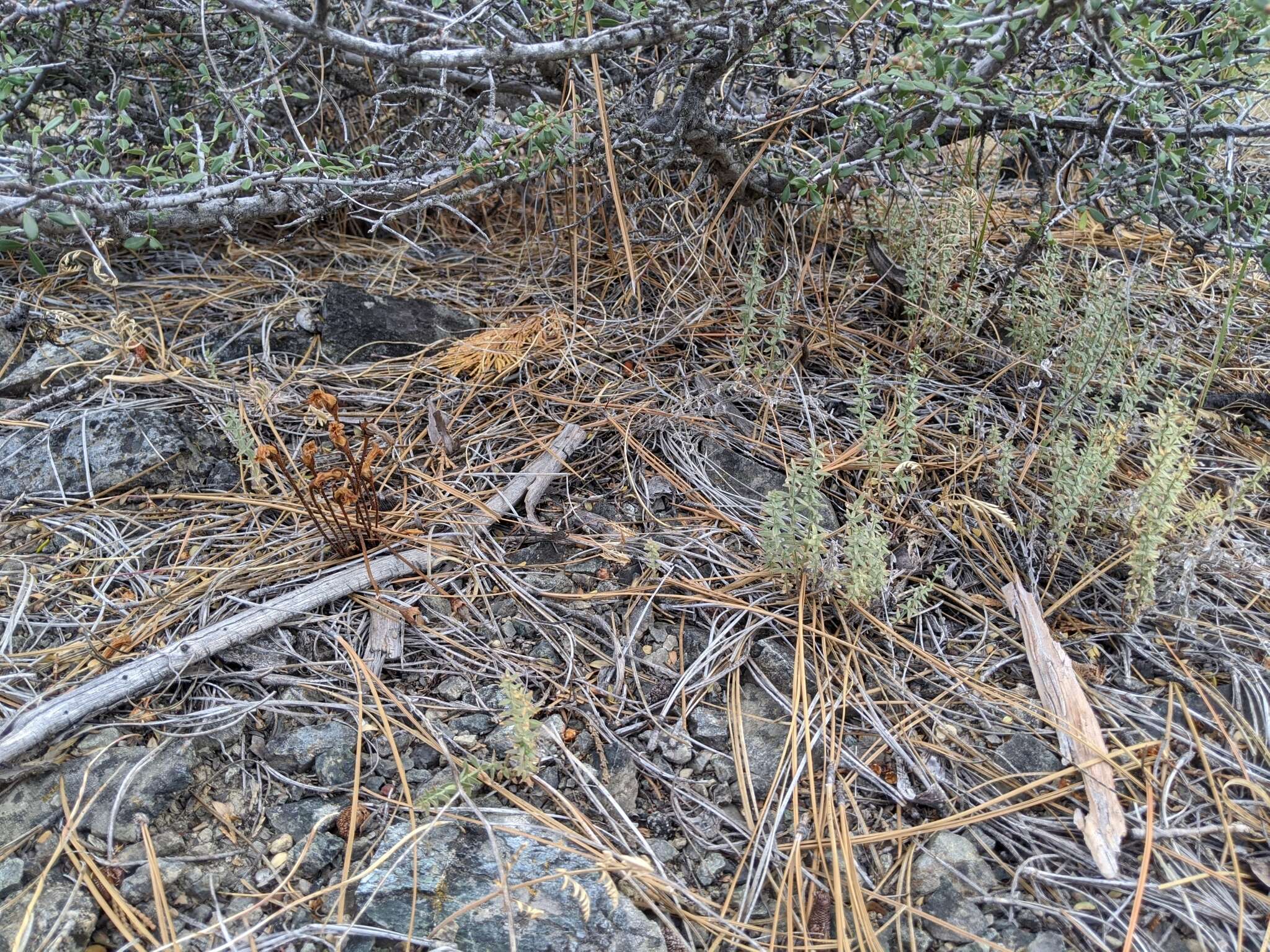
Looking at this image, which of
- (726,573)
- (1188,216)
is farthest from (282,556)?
(1188,216)

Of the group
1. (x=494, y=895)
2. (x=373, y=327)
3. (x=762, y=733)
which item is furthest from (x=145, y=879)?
(x=373, y=327)

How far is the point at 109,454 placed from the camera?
2.34m

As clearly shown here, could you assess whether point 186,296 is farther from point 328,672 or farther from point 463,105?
point 328,672

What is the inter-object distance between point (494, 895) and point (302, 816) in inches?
17.1

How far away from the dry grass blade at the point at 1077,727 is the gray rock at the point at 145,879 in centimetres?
169

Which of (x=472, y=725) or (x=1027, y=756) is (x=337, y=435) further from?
(x=1027, y=756)

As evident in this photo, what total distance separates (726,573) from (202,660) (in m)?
1.21

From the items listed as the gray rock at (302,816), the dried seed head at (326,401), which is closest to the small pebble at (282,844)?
the gray rock at (302,816)

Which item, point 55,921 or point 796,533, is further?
point 796,533

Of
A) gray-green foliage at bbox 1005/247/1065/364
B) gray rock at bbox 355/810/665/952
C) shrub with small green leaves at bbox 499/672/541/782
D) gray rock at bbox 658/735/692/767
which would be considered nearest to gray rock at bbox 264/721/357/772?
gray rock at bbox 355/810/665/952

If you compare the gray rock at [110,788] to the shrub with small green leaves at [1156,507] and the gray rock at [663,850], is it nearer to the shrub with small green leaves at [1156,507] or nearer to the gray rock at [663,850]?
the gray rock at [663,850]

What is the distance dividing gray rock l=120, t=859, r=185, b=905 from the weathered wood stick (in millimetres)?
334

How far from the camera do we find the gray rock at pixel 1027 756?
1.74 meters

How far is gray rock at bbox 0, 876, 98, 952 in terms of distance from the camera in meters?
1.46
